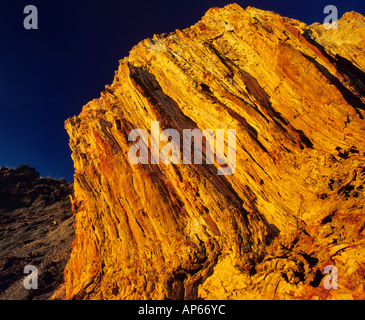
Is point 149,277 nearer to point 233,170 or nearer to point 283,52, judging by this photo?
point 233,170

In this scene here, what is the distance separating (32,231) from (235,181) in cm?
2932

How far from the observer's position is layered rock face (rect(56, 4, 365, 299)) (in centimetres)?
1285

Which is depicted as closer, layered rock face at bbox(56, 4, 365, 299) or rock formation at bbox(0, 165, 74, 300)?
layered rock face at bbox(56, 4, 365, 299)

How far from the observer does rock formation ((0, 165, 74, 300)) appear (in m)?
21.5

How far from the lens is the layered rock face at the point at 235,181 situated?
1285 centimetres

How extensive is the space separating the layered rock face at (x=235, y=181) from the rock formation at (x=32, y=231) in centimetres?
491

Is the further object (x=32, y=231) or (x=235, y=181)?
(x=32, y=231)

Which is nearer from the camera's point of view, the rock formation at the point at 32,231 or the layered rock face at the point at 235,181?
the layered rock face at the point at 235,181

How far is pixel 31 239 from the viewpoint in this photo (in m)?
27.3

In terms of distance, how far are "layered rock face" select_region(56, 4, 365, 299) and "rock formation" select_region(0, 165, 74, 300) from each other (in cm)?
491

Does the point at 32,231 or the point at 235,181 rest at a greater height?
the point at 235,181

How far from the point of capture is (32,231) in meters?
→ 28.8

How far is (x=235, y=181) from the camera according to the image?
17531 mm

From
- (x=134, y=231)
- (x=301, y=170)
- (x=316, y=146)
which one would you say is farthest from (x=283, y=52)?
(x=134, y=231)
